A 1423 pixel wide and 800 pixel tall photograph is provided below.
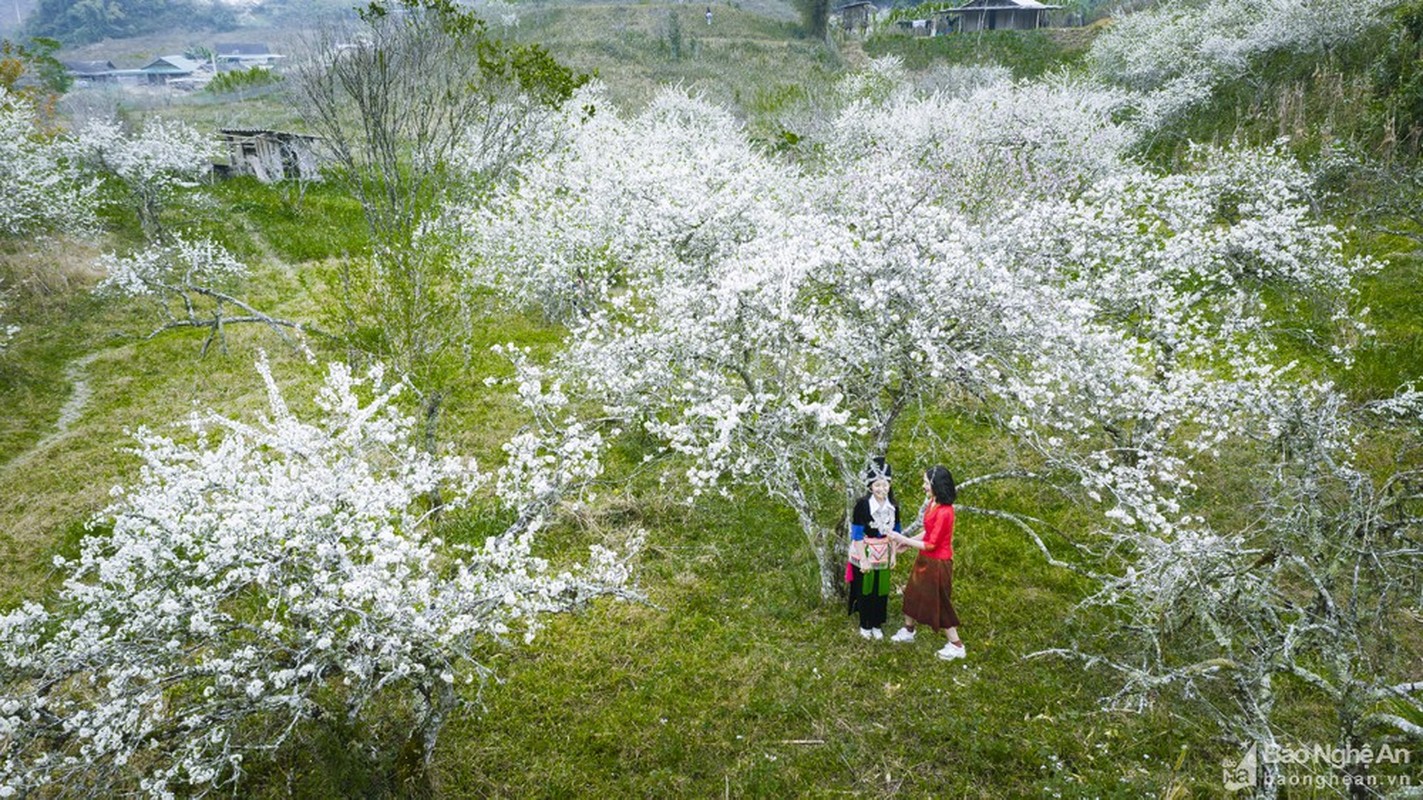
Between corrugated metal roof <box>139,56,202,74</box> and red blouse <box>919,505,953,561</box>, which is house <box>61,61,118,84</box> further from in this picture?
red blouse <box>919,505,953,561</box>

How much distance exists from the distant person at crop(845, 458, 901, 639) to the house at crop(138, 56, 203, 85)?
357ft

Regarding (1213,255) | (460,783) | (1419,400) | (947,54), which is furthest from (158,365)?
(947,54)

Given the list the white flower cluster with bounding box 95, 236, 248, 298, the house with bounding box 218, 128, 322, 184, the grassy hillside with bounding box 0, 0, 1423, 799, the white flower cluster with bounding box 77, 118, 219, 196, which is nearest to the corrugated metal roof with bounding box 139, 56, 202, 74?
the house with bounding box 218, 128, 322, 184

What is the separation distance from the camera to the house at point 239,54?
304 feet

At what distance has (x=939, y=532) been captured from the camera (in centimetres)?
623

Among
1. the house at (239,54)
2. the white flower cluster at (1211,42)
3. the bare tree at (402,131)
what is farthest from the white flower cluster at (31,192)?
the house at (239,54)

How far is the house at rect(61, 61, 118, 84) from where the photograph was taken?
76312 millimetres

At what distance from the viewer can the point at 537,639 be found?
23.2 ft

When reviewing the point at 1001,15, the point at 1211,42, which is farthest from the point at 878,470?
the point at 1001,15

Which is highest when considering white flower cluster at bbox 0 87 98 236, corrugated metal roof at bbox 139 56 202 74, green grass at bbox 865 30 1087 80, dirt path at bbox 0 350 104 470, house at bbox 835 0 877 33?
corrugated metal roof at bbox 139 56 202 74

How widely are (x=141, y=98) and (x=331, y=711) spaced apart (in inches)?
2609

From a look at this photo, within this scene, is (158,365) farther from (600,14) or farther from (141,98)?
(600,14)

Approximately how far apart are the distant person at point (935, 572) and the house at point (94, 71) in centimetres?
10195

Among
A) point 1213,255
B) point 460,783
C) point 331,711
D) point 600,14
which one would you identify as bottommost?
point 460,783
